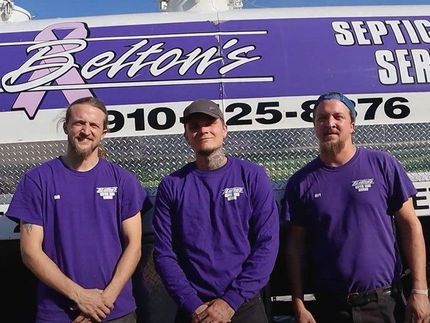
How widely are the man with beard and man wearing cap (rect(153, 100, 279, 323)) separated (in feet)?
0.67

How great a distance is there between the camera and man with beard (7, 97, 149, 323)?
2775 mm

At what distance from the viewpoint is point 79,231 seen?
2.80 m

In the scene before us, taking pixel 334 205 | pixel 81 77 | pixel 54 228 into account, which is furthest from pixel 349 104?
pixel 81 77

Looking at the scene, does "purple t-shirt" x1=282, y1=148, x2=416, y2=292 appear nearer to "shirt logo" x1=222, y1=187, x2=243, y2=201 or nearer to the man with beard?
"shirt logo" x1=222, y1=187, x2=243, y2=201

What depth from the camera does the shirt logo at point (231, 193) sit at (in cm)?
287

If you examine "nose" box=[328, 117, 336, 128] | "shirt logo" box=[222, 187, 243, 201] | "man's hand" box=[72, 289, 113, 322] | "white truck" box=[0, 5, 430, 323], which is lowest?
"man's hand" box=[72, 289, 113, 322]

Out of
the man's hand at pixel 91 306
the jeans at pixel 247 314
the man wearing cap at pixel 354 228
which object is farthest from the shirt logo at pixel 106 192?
the man wearing cap at pixel 354 228

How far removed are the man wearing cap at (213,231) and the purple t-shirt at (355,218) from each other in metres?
0.26

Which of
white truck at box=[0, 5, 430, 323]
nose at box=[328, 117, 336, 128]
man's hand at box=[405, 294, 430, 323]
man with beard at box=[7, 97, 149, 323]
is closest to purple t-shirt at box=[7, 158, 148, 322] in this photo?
man with beard at box=[7, 97, 149, 323]

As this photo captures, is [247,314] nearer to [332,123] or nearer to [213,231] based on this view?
[213,231]

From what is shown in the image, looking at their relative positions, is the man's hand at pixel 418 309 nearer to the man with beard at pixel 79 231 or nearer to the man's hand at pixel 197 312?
the man's hand at pixel 197 312

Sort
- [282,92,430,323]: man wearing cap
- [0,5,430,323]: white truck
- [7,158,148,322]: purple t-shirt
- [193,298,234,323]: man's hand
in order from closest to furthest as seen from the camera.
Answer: [193,298,234,323]: man's hand, [7,158,148,322]: purple t-shirt, [282,92,430,323]: man wearing cap, [0,5,430,323]: white truck

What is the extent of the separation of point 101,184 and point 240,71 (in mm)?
1641

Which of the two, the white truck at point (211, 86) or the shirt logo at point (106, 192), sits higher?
the white truck at point (211, 86)
